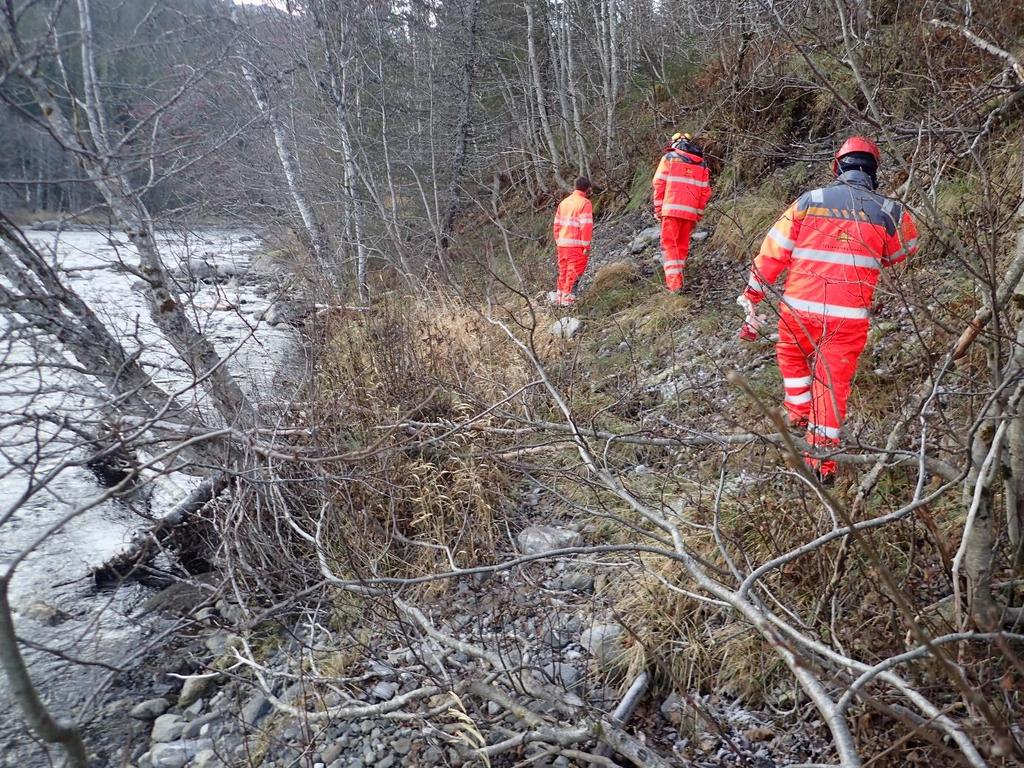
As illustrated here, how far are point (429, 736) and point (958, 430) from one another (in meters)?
2.33

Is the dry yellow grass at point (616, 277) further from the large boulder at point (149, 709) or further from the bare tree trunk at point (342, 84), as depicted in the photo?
the large boulder at point (149, 709)

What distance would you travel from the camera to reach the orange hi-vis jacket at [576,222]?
6859mm

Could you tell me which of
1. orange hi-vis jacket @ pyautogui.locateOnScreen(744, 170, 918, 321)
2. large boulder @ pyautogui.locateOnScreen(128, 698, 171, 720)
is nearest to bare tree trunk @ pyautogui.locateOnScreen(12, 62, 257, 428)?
large boulder @ pyautogui.locateOnScreen(128, 698, 171, 720)

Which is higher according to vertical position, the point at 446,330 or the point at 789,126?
the point at 789,126

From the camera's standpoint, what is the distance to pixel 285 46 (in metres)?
8.98

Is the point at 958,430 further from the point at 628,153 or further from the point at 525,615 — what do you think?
the point at 628,153

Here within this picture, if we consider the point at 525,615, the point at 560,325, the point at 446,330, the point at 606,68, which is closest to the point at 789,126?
the point at 606,68

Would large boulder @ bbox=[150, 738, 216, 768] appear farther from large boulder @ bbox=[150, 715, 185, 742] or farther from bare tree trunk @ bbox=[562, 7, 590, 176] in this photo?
bare tree trunk @ bbox=[562, 7, 590, 176]

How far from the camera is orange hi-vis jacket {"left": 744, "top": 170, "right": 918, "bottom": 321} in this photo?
3.06 metres

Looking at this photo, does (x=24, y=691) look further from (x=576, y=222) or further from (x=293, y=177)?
(x=293, y=177)

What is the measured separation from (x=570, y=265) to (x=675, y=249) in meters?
1.36

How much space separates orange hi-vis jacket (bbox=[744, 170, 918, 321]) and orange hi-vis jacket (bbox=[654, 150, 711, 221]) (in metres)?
2.90

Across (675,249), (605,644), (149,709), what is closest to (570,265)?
(675,249)

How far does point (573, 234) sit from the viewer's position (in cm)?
694
